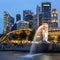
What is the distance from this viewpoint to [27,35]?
115m

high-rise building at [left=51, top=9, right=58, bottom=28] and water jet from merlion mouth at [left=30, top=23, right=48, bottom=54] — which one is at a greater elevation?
high-rise building at [left=51, top=9, right=58, bottom=28]

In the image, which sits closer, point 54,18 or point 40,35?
point 40,35

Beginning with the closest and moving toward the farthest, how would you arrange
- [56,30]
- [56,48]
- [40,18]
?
[56,48] < [56,30] < [40,18]

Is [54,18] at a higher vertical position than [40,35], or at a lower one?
higher

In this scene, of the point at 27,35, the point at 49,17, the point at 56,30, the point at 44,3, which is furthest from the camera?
the point at 44,3

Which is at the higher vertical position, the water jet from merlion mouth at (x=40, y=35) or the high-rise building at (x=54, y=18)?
the high-rise building at (x=54, y=18)

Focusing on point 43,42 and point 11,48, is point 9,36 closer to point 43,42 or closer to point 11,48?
point 11,48

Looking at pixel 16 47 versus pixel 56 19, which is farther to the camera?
pixel 56 19

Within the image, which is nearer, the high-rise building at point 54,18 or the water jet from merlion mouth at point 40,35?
the water jet from merlion mouth at point 40,35

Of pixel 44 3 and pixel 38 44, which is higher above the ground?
pixel 44 3

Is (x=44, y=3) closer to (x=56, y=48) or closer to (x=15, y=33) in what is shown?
(x=15, y=33)

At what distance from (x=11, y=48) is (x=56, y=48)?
12996mm

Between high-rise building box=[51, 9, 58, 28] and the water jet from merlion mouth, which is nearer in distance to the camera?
the water jet from merlion mouth

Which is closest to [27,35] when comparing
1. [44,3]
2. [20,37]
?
[20,37]
